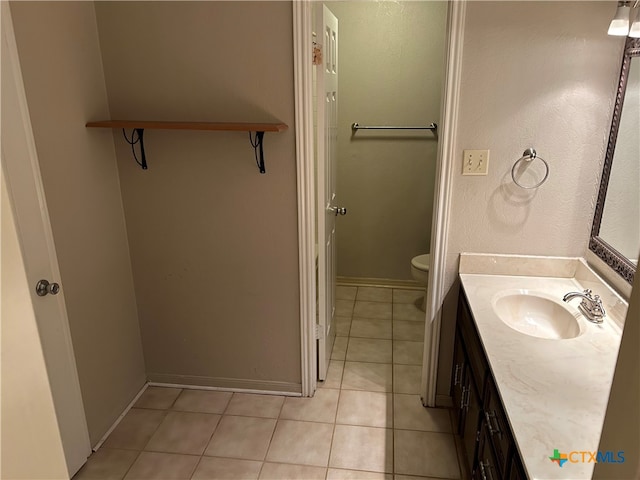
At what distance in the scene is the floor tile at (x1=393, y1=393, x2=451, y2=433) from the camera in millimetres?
2441

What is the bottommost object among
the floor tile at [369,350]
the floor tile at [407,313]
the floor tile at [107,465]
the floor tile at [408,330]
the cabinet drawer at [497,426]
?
the floor tile at [107,465]

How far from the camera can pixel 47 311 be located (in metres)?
1.92

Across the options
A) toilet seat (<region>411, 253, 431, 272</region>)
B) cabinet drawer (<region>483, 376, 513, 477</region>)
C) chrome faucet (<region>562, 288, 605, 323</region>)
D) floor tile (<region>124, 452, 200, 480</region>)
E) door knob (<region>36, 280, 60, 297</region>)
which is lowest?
floor tile (<region>124, 452, 200, 480</region>)

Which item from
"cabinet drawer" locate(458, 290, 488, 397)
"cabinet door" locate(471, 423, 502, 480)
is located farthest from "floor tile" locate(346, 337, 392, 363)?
"cabinet door" locate(471, 423, 502, 480)

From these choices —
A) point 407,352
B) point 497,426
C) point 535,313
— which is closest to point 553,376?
point 497,426

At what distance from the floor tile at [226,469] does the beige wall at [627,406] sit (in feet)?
5.92

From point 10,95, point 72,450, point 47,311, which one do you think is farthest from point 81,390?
point 10,95

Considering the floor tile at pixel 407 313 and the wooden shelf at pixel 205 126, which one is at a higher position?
the wooden shelf at pixel 205 126

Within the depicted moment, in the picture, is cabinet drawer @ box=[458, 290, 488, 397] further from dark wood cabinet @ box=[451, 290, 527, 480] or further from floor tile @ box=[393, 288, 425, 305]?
floor tile @ box=[393, 288, 425, 305]

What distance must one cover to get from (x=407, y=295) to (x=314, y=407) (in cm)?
162

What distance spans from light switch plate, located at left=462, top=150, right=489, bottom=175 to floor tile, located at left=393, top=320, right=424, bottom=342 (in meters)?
1.50

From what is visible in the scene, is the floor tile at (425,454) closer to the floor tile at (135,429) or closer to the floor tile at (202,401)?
the floor tile at (202,401)

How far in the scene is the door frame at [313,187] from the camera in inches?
80.5

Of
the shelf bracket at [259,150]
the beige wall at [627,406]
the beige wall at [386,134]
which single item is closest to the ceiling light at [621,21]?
the shelf bracket at [259,150]
